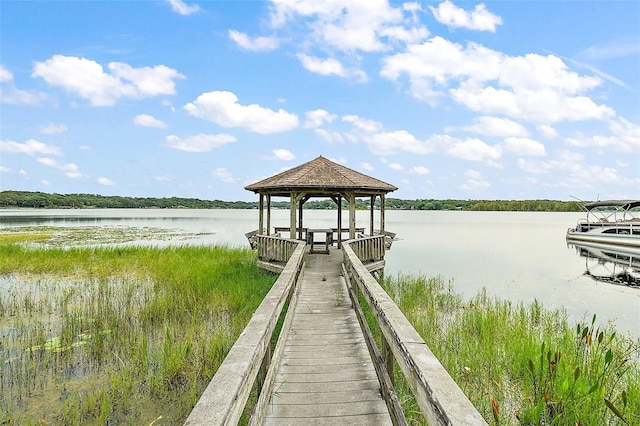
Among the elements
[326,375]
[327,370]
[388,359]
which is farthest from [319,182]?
[388,359]

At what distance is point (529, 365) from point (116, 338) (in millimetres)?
6675

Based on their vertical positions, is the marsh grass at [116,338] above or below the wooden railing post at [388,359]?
below

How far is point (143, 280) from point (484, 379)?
10.6m

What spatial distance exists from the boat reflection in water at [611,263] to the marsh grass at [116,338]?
13960 millimetres

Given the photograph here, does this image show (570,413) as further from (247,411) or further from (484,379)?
(247,411)

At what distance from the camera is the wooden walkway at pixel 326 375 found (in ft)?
9.81

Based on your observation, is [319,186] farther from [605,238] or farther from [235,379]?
[605,238]

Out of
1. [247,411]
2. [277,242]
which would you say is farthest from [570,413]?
[277,242]

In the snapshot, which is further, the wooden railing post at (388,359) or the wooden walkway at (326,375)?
the wooden railing post at (388,359)

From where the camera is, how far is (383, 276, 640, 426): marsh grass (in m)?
3.55

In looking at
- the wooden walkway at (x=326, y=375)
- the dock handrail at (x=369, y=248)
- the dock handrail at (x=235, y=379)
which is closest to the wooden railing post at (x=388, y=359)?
the wooden walkway at (x=326, y=375)

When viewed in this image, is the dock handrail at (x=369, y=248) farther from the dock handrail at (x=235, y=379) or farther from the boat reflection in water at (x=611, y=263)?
the boat reflection in water at (x=611, y=263)

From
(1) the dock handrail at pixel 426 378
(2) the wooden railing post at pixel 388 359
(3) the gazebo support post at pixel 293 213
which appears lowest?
(2) the wooden railing post at pixel 388 359

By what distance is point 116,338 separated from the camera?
665 centimetres
